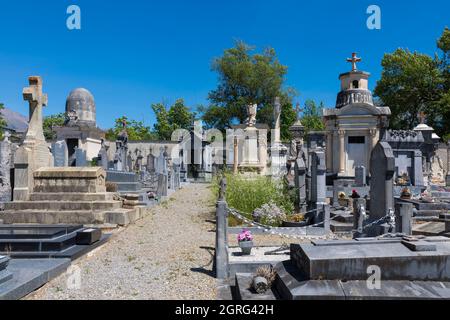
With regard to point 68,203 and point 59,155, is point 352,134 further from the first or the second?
point 68,203

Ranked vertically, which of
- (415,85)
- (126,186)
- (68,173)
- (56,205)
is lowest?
(56,205)

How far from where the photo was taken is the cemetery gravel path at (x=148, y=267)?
15.6 ft

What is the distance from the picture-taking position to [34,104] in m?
10.6

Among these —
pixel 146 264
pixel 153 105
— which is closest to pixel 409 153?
pixel 146 264

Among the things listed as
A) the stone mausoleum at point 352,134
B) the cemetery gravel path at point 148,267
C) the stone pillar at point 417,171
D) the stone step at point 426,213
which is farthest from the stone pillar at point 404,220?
the stone mausoleum at point 352,134

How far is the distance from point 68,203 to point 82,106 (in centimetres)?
1938

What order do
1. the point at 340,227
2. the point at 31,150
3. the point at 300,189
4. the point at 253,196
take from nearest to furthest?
the point at 340,227, the point at 31,150, the point at 253,196, the point at 300,189

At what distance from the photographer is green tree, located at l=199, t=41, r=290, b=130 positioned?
44.7m

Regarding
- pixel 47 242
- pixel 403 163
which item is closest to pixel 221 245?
pixel 47 242

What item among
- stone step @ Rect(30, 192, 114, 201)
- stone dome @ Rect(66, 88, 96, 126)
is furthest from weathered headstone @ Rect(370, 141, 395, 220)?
stone dome @ Rect(66, 88, 96, 126)

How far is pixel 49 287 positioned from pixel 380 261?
4249mm

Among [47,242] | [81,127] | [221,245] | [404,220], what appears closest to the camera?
[221,245]
